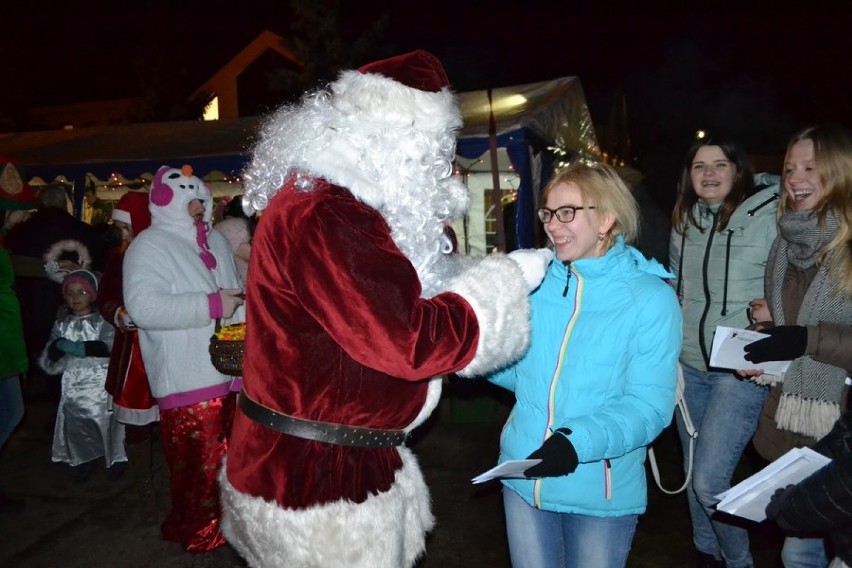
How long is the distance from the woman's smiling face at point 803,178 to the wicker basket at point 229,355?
8.43 ft

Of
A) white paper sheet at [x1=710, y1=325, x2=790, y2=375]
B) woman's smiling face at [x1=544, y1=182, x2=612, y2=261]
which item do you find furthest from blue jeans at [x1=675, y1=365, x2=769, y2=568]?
woman's smiling face at [x1=544, y1=182, x2=612, y2=261]

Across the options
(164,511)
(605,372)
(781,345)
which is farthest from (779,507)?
(164,511)

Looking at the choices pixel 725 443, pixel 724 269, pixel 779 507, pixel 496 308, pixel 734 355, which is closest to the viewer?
pixel 496 308

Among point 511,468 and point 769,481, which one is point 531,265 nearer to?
point 511,468

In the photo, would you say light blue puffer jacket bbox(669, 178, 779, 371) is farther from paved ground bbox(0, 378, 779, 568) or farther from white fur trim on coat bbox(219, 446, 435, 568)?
white fur trim on coat bbox(219, 446, 435, 568)

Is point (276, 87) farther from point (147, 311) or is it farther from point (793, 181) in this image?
point (793, 181)

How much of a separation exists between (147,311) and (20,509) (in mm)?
2382

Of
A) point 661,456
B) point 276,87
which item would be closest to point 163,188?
point 661,456

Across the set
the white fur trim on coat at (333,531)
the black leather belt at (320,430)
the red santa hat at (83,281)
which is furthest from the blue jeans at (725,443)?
the red santa hat at (83,281)

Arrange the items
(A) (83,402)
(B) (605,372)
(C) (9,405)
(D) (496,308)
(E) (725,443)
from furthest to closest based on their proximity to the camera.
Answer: (A) (83,402) < (C) (9,405) < (E) (725,443) < (B) (605,372) < (D) (496,308)

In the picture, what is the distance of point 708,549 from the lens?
302cm

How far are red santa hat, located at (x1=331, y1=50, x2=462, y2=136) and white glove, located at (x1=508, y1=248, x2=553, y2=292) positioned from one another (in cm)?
47

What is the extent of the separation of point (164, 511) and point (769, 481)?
12.4 ft

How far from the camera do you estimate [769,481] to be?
73.3 inches
